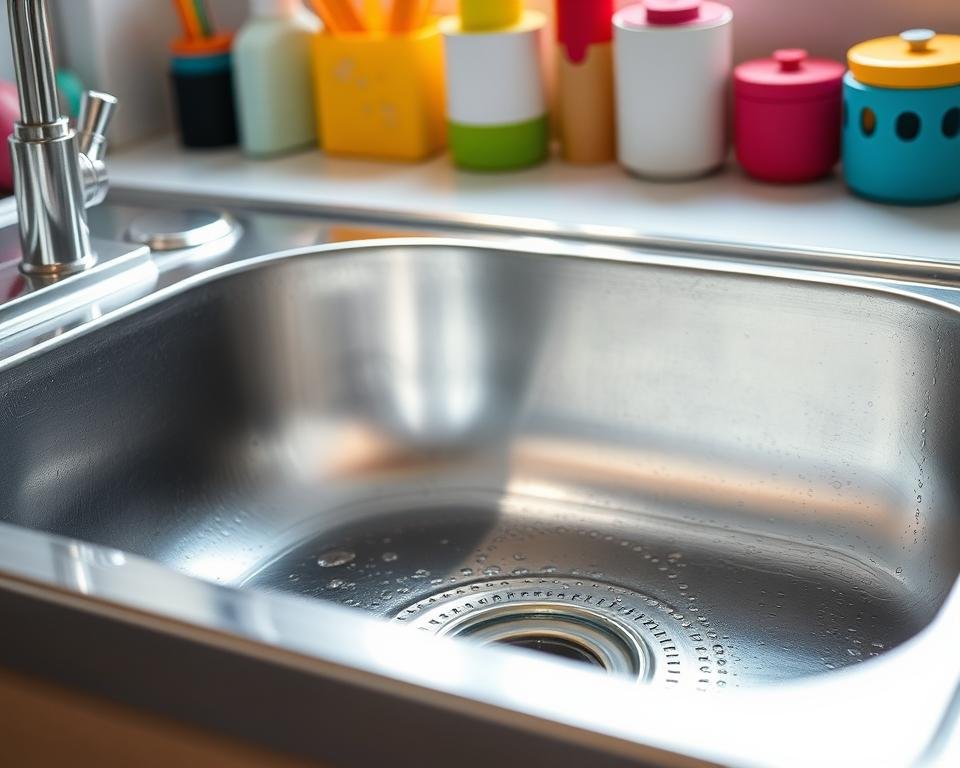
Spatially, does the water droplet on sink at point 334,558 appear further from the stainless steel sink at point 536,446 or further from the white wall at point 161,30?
the white wall at point 161,30

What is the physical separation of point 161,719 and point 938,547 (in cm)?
50

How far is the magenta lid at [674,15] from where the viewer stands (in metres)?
1.01

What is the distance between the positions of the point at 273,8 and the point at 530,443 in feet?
1.57

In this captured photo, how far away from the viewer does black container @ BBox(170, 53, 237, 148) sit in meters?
1.23

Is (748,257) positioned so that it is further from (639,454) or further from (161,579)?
(161,579)

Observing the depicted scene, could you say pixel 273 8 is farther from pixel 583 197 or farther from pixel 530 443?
pixel 530 443

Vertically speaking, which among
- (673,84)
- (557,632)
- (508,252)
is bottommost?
(557,632)

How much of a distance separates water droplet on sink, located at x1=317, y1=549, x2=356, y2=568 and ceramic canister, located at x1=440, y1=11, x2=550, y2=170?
0.37 metres

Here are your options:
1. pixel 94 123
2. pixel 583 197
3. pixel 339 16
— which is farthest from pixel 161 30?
pixel 583 197

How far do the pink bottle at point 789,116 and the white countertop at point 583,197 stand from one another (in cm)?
2

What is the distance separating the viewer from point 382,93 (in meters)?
1.17

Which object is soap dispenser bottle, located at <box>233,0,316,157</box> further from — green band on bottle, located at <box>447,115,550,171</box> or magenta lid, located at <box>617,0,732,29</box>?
magenta lid, located at <box>617,0,732,29</box>

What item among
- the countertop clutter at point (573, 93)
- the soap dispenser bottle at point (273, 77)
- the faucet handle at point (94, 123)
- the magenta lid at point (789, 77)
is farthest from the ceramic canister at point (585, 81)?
the faucet handle at point (94, 123)

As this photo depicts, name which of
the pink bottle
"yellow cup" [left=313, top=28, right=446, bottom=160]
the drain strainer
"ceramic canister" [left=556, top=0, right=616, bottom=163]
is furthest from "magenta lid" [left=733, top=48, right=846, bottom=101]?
the drain strainer
